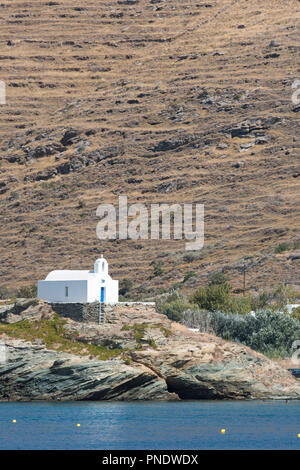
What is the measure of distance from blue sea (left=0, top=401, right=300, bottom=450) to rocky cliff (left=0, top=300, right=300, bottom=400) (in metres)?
1.45

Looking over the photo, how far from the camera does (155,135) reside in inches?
5945

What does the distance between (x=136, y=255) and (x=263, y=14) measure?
225 feet

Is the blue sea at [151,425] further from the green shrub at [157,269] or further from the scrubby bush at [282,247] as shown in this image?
the green shrub at [157,269]

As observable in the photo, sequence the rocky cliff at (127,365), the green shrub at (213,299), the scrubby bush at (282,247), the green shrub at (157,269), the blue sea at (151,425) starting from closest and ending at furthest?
the blue sea at (151,425) < the rocky cliff at (127,365) < the green shrub at (213,299) < the scrubby bush at (282,247) < the green shrub at (157,269)

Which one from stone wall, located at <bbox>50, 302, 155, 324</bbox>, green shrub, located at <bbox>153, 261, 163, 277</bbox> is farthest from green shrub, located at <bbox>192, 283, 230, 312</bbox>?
green shrub, located at <bbox>153, 261, 163, 277</bbox>

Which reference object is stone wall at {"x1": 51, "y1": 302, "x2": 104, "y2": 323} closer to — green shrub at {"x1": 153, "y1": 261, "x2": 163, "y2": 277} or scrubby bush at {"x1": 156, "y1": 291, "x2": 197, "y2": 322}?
scrubby bush at {"x1": 156, "y1": 291, "x2": 197, "y2": 322}

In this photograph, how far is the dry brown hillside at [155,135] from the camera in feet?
411

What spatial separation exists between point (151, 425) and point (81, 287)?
61.8 feet

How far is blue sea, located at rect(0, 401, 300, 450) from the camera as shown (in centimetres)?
5200

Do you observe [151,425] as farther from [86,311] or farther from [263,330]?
[263,330]

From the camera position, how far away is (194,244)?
12356 cm

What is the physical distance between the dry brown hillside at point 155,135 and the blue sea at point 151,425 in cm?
4552

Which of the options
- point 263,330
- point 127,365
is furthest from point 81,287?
point 263,330

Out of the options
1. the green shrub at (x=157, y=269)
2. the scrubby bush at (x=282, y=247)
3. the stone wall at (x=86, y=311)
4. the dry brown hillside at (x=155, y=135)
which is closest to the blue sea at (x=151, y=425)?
the stone wall at (x=86, y=311)
